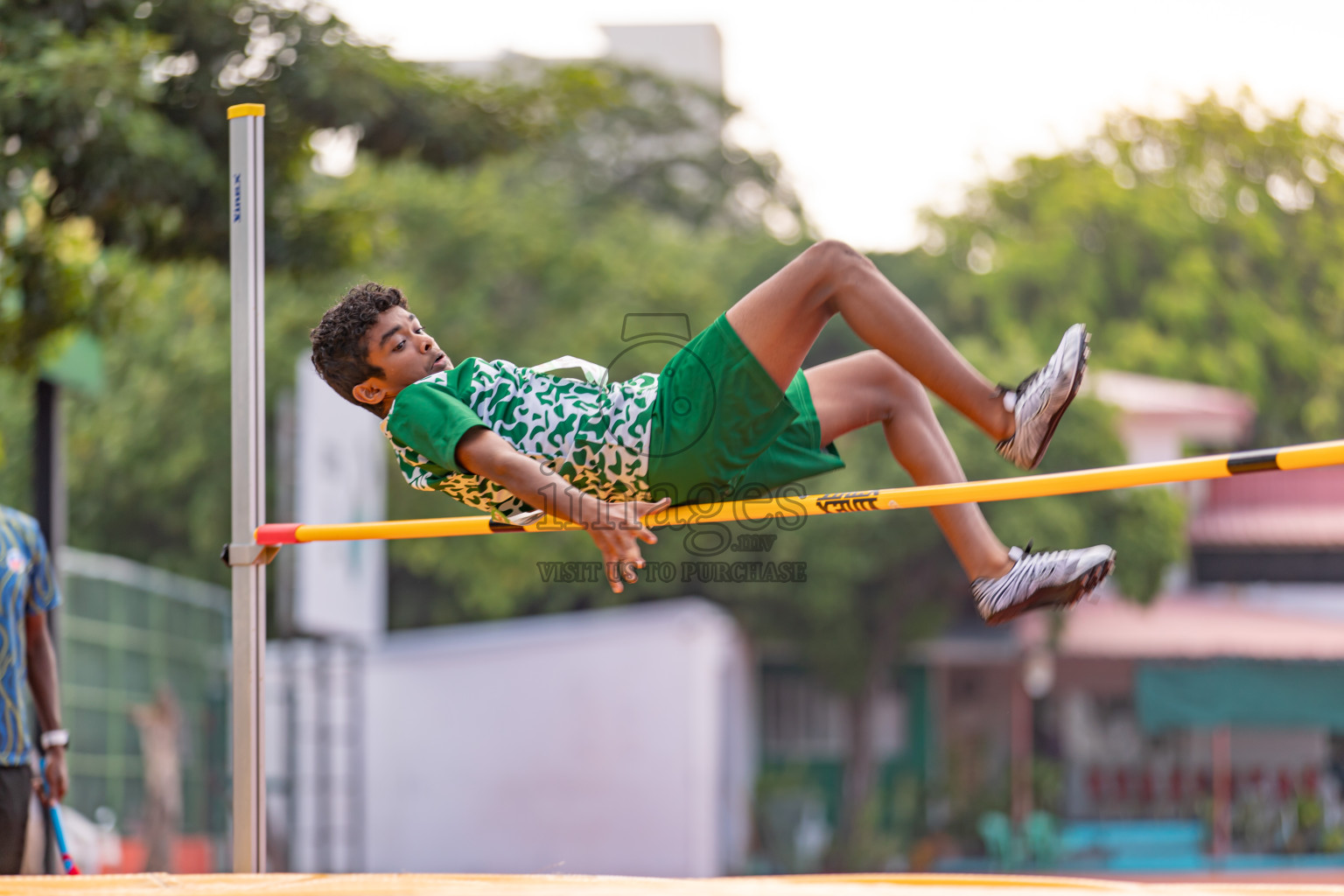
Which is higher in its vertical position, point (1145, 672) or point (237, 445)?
point (237, 445)

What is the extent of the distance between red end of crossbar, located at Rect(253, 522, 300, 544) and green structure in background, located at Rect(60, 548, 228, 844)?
613 cm

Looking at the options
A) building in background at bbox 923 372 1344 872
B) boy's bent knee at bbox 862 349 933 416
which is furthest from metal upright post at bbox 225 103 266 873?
building in background at bbox 923 372 1344 872

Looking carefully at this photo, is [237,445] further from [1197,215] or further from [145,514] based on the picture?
[1197,215]

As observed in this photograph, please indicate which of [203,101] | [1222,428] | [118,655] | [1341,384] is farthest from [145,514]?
[1341,384]

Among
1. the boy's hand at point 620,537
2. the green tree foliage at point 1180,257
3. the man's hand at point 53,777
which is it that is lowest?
the man's hand at point 53,777

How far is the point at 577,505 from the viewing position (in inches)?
125

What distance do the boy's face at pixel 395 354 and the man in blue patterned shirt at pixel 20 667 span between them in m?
1.26

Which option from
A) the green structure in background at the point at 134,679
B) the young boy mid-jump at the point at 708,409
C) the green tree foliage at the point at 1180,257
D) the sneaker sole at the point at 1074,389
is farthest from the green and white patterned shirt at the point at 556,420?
the green tree foliage at the point at 1180,257

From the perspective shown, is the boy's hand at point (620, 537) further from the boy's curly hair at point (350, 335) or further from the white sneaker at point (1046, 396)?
the white sneaker at point (1046, 396)

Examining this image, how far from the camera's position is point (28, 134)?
6.27m

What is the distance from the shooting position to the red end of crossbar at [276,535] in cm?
388

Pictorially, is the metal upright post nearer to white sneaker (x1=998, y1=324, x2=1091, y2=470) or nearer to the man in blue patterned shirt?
the man in blue patterned shirt

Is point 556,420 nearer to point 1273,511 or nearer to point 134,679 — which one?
point 134,679

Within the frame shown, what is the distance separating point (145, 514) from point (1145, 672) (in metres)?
11.3
